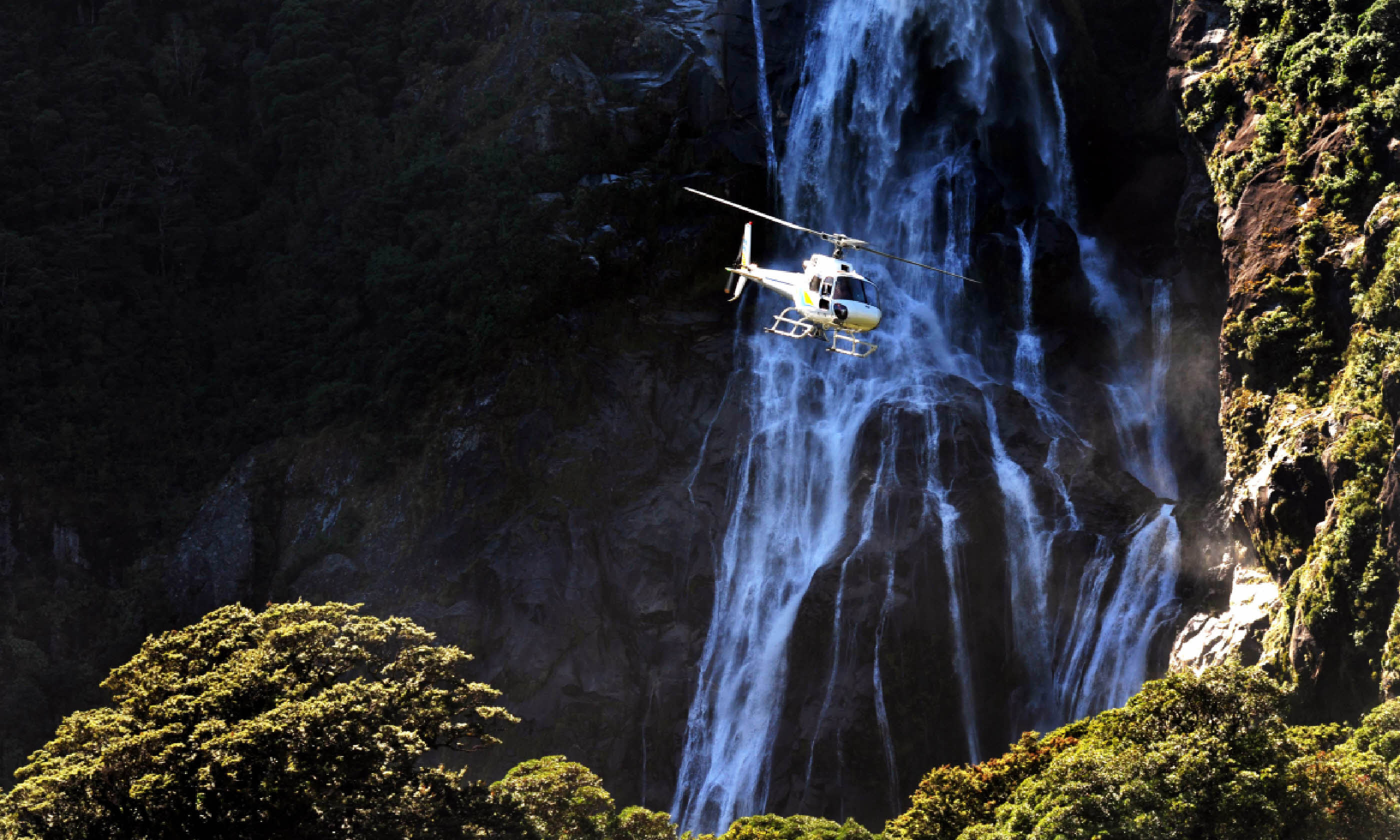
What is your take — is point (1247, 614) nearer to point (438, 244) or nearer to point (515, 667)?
point (515, 667)

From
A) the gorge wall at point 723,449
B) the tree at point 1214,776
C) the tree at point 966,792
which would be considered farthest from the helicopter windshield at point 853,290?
the tree at point 1214,776

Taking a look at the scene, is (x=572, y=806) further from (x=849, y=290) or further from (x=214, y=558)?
(x=214, y=558)

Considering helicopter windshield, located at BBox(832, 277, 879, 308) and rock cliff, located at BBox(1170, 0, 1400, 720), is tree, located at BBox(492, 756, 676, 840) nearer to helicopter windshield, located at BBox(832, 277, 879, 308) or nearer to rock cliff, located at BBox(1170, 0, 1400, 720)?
helicopter windshield, located at BBox(832, 277, 879, 308)

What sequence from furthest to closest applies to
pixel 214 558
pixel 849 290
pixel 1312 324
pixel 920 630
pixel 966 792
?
pixel 214 558 → pixel 920 630 → pixel 1312 324 → pixel 849 290 → pixel 966 792

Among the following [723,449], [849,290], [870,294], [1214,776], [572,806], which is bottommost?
[572,806]

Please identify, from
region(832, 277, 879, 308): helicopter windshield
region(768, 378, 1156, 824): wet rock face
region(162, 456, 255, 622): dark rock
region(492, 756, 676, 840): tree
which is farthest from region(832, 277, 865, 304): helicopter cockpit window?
region(162, 456, 255, 622): dark rock

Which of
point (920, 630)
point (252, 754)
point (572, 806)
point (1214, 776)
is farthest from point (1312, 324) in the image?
point (252, 754)

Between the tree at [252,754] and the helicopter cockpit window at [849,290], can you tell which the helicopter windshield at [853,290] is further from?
the tree at [252,754]
